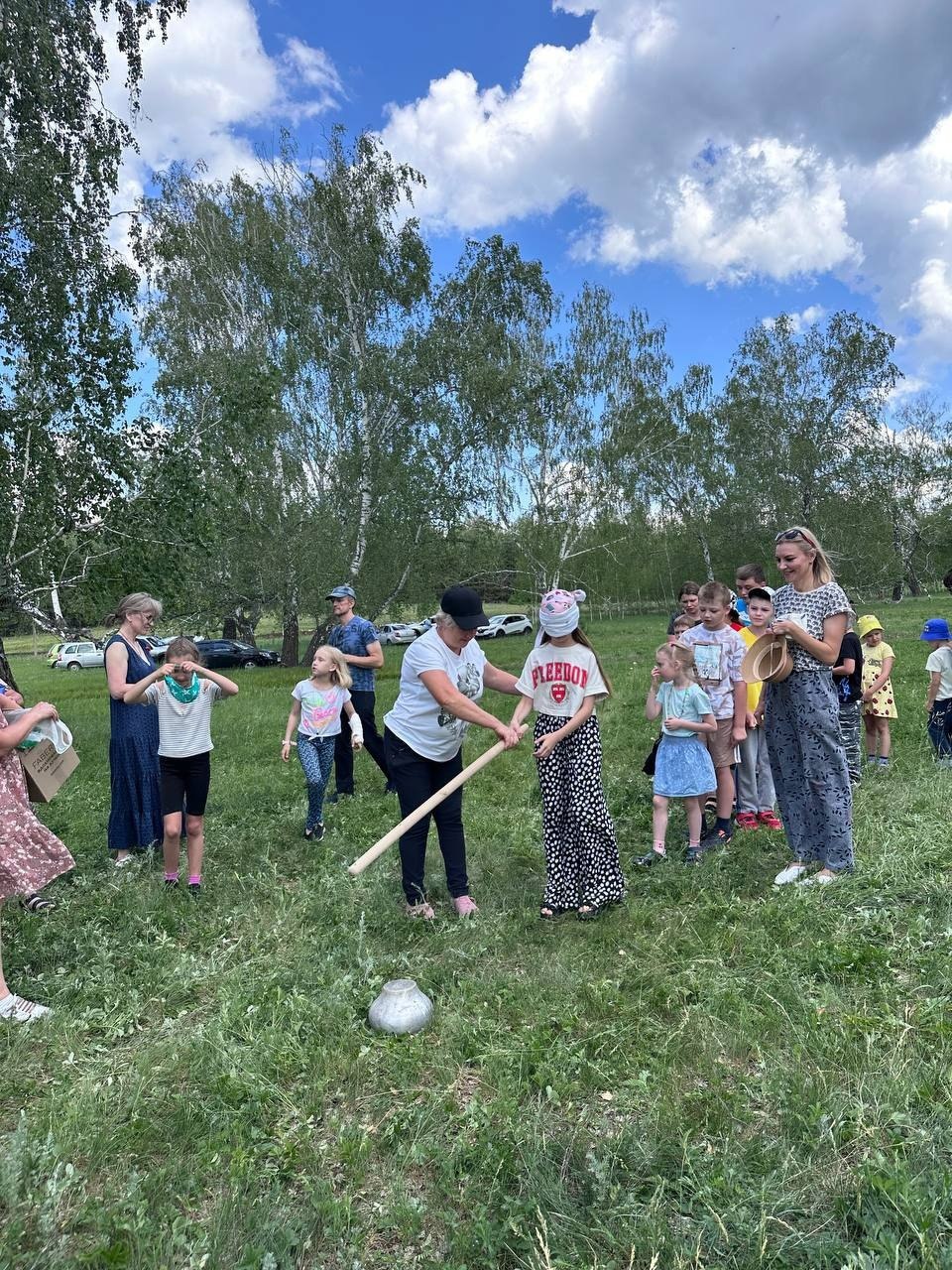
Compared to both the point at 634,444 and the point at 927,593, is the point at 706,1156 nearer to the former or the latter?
the point at 634,444

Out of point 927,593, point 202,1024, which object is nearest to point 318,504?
point 202,1024

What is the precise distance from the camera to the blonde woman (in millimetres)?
4266

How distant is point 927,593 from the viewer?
1949 inches

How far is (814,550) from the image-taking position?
4363mm

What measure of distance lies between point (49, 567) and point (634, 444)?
68.1 ft

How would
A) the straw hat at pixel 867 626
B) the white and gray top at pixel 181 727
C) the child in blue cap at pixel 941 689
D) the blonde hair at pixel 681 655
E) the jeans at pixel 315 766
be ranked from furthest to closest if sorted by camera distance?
the straw hat at pixel 867 626 < the child in blue cap at pixel 941 689 < the jeans at pixel 315 766 < the blonde hair at pixel 681 655 < the white and gray top at pixel 181 727

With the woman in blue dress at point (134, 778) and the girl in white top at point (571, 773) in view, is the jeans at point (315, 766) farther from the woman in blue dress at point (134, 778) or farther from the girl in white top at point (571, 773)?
the girl in white top at point (571, 773)

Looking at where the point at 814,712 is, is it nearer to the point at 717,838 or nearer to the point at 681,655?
Answer: the point at 681,655

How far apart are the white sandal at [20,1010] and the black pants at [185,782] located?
1.43 metres

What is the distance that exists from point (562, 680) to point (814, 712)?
1514 millimetres

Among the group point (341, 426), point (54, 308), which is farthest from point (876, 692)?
point (341, 426)

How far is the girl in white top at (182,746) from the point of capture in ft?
15.1

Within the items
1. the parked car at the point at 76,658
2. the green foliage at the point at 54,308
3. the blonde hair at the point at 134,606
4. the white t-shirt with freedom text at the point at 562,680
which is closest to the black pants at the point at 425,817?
the white t-shirt with freedom text at the point at 562,680

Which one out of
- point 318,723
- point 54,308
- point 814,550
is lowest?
point 318,723
